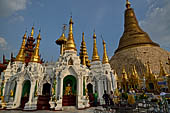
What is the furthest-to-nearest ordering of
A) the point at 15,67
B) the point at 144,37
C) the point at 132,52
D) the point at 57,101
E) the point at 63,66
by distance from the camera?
the point at 144,37, the point at 132,52, the point at 15,67, the point at 63,66, the point at 57,101

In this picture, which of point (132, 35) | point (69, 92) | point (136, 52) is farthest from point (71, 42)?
point (132, 35)

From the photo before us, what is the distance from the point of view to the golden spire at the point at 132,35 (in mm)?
38344

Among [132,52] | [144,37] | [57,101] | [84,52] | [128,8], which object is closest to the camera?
[57,101]

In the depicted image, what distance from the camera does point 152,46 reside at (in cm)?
3759

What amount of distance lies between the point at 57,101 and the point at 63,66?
4039mm

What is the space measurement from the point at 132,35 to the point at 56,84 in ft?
123

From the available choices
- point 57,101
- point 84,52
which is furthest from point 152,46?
point 57,101

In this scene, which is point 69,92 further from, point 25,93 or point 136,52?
point 136,52

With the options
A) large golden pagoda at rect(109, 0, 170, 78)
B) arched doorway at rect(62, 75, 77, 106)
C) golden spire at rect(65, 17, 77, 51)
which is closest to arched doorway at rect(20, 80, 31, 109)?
arched doorway at rect(62, 75, 77, 106)

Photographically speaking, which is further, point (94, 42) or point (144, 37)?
point (144, 37)

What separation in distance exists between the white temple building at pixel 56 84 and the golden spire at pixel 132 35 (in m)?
25.9

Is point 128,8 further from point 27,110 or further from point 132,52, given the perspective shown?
point 27,110

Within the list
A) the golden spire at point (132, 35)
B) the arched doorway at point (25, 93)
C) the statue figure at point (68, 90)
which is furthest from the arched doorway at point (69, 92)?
the golden spire at point (132, 35)

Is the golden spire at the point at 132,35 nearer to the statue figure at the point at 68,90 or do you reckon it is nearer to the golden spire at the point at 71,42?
the golden spire at the point at 71,42
